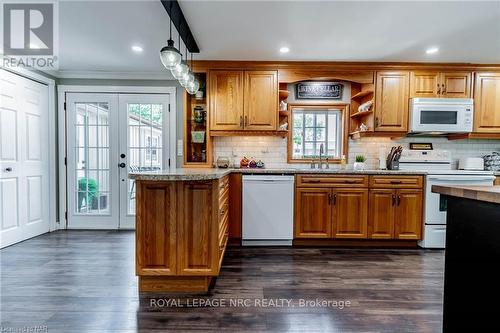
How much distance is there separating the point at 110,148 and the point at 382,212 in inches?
151

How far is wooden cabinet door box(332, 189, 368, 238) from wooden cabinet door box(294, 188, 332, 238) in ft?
0.31

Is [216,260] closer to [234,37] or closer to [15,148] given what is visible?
[234,37]

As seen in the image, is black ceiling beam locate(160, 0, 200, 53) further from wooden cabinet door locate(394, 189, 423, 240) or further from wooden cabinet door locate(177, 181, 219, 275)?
wooden cabinet door locate(394, 189, 423, 240)

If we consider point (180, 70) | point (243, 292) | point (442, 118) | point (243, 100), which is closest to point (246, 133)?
point (243, 100)

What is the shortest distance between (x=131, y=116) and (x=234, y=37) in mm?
2067

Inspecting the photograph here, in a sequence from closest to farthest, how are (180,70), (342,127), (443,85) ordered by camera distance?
1. (180,70)
2. (443,85)
3. (342,127)

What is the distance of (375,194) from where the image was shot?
3254 millimetres

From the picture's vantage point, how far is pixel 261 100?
3.55 metres

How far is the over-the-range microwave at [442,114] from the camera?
11.1 ft

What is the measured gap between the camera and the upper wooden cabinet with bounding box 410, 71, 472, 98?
3492 mm

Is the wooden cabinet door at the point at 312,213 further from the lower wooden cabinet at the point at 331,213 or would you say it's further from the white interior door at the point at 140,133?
the white interior door at the point at 140,133

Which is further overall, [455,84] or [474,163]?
[474,163]

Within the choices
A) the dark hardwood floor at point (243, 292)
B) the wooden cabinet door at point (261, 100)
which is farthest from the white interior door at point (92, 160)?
the wooden cabinet door at point (261, 100)

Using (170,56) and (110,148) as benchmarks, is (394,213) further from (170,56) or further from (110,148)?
(110,148)
